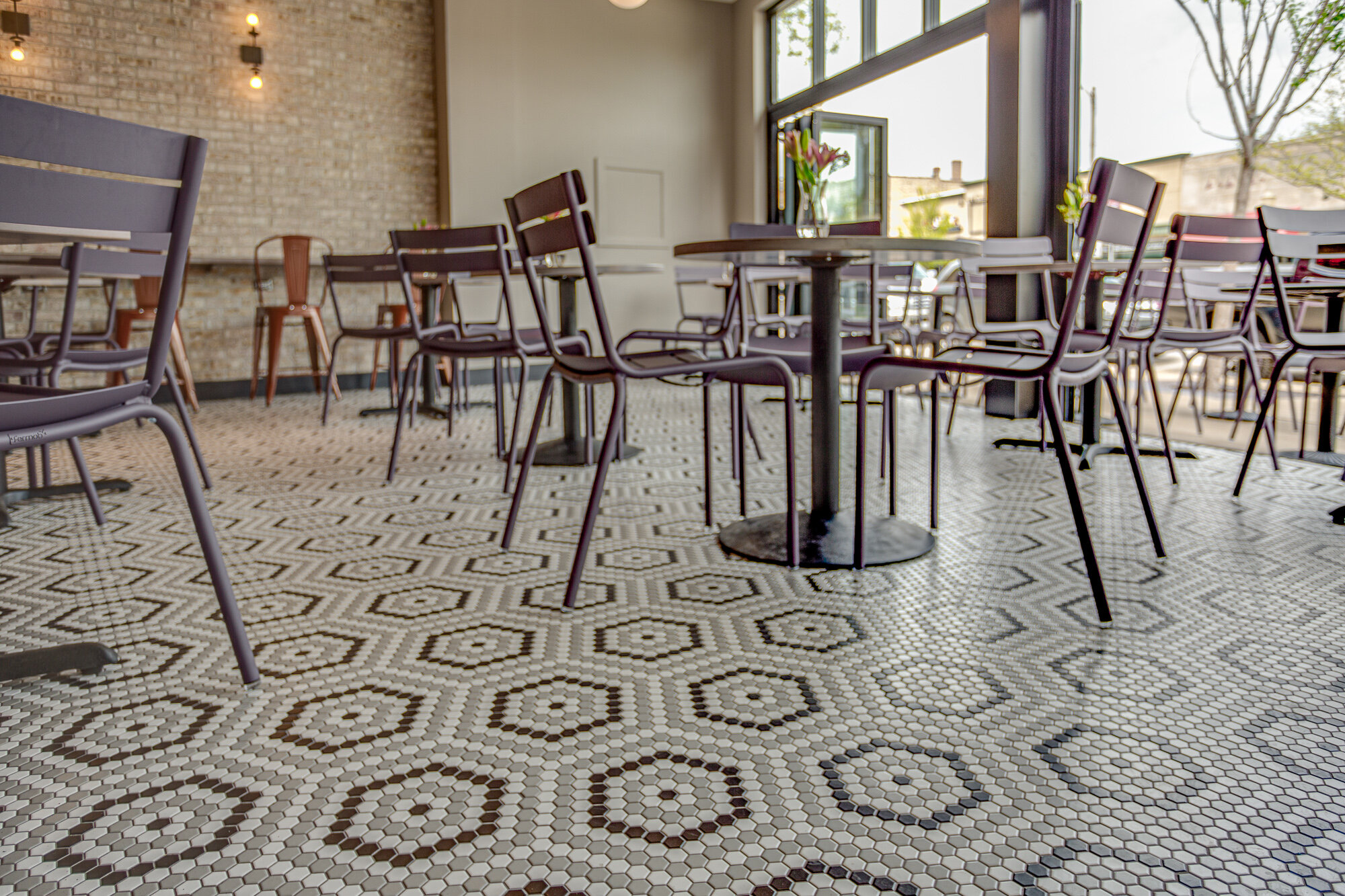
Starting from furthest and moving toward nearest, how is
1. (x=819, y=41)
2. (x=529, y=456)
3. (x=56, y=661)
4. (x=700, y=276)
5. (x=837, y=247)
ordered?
(x=819, y=41) → (x=700, y=276) → (x=529, y=456) → (x=837, y=247) → (x=56, y=661)

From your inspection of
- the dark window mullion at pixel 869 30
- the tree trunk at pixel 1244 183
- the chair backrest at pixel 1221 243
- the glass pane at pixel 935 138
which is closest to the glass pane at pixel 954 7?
the glass pane at pixel 935 138

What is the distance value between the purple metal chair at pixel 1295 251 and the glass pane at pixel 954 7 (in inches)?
126

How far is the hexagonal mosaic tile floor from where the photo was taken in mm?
981

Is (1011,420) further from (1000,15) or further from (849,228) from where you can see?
(1000,15)

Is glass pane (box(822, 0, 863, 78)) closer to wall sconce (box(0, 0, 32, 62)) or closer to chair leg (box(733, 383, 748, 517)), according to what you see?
chair leg (box(733, 383, 748, 517))

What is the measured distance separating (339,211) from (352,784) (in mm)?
6624

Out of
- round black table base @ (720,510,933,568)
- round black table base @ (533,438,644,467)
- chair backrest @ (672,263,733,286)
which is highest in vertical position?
chair backrest @ (672,263,733,286)

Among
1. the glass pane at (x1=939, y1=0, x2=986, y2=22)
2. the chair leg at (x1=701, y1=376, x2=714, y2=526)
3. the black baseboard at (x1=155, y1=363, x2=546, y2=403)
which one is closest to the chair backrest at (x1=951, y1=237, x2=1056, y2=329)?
the chair leg at (x1=701, y1=376, x2=714, y2=526)

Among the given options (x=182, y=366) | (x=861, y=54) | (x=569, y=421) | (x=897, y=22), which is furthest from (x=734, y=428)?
(x=861, y=54)

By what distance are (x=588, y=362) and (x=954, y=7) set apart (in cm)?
475

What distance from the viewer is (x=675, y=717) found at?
1334 millimetres

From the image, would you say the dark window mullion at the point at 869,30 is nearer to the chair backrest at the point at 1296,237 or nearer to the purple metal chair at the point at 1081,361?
the chair backrest at the point at 1296,237

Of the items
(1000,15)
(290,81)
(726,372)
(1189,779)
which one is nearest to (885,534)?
(726,372)

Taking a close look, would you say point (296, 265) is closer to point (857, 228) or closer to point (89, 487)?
point (89, 487)
